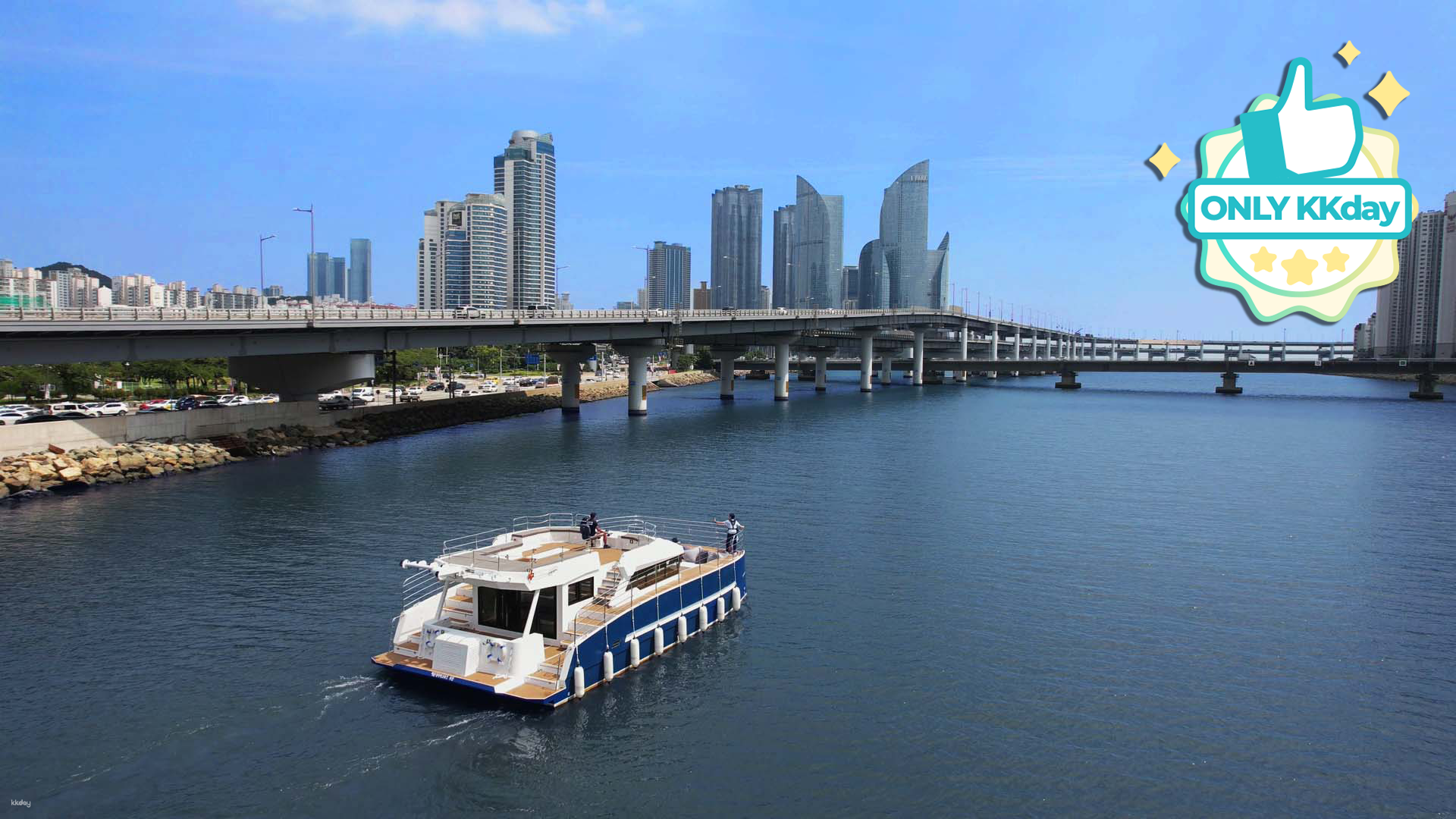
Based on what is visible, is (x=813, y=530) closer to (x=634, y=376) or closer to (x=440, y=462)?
(x=440, y=462)

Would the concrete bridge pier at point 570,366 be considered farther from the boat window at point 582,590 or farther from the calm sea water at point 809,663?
the boat window at point 582,590

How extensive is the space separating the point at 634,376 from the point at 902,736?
305 feet

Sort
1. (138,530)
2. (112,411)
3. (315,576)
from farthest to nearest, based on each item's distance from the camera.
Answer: (112,411) → (138,530) → (315,576)

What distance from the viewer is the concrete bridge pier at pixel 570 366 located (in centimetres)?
11069

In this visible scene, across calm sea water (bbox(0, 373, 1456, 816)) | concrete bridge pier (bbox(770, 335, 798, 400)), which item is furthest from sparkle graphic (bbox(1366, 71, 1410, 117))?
concrete bridge pier (bbox(770, 335, 798, 400))

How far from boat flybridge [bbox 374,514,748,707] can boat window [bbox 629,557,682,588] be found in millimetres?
43

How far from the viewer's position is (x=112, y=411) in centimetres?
8150

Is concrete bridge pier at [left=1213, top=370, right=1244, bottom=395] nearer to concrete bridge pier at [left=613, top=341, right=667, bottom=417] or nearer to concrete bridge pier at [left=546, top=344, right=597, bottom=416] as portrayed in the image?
concrete bridge pier at [left=613, top=341, right=667, bottom=417]

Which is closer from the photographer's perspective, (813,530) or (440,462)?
(813,530)

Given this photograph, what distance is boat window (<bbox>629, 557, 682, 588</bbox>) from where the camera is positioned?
29.7 meters

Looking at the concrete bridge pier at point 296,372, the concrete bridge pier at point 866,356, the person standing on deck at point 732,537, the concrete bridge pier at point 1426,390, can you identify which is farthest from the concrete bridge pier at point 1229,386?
the person standing on deck at point 732,537

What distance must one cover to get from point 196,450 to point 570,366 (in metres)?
52.5

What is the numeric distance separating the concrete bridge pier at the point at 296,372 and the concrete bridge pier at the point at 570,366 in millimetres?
30348

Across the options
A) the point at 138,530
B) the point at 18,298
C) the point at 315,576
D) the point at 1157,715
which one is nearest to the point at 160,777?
the point at 315,576
